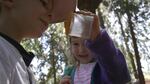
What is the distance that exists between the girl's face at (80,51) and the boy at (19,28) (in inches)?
64.6

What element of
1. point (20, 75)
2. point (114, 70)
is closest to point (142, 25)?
point (114, 70)

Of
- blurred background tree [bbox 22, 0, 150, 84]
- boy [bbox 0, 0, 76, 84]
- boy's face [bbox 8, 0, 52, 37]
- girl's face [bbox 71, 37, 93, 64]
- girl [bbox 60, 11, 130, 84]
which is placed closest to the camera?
boy [bbox 0, 0, 76, 84]

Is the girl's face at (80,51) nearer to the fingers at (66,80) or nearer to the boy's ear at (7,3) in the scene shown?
the fingers at (66,80)

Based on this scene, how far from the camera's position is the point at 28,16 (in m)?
1.33

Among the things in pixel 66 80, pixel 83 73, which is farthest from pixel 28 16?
pixel 83 73

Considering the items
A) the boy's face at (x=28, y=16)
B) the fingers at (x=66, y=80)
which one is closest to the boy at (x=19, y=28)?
the boy's face at (x=28, y=16)

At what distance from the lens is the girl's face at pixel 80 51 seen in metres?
3.08

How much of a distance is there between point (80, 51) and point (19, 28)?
180 centimetres

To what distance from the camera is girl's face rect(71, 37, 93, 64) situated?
10.1ft

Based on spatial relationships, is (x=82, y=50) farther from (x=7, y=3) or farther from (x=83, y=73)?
(x=7, y=3)

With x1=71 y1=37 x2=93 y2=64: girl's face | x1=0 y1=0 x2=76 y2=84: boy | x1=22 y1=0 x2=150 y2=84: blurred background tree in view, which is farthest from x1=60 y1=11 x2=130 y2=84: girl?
x1=22 y1=0 x2=150 y2=84: blurred background tree

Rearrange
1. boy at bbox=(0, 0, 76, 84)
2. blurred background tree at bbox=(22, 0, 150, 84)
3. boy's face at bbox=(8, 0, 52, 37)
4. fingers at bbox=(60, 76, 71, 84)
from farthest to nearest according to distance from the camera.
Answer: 1. blurred background tree at bbox=(22, 0, 150, 84)
2. fingers at bbox=(60, 76, 71, 84)
3. boy's face at bbox=(8, 0, 52, 37)
4. boy at bbox=(0, 0, 76, 84)

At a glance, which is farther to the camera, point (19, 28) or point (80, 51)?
point (80, 51)

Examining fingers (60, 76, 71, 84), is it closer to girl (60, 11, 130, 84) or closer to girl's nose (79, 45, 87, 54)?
girl (60, 11, 130, 84)
